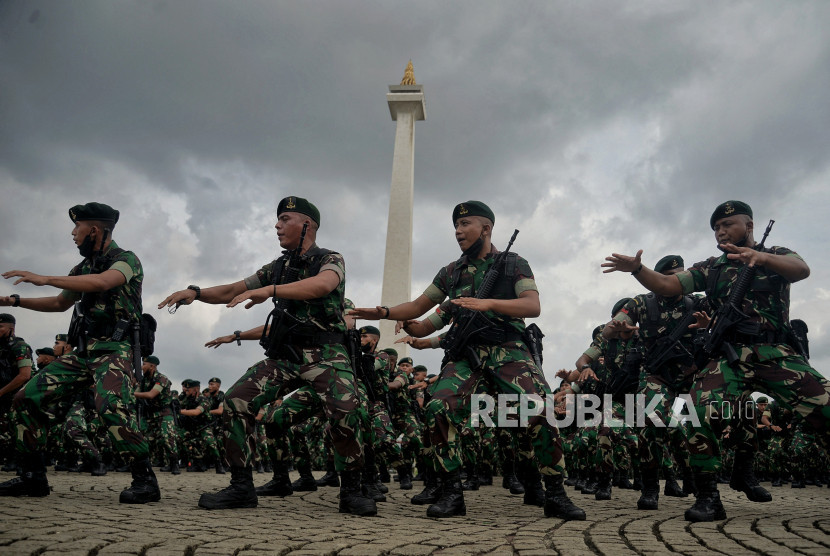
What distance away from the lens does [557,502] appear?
4.80m

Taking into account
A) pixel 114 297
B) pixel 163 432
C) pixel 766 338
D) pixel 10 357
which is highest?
pixel 114 297

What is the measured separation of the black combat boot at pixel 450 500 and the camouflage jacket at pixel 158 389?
9.00m

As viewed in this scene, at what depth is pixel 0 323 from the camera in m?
8.73

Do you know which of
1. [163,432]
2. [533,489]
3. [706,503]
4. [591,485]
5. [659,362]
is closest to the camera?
[706,503]

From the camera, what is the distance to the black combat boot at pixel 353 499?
15.9 ft

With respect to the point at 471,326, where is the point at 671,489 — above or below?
below

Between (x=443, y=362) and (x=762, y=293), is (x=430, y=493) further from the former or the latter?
(x=762, y=293)

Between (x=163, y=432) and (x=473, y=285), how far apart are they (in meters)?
9.71

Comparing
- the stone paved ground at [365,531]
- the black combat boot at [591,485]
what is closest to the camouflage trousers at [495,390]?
the stone paved ground at [365,531]

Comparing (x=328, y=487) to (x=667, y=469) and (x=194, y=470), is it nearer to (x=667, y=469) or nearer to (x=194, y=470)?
(x=667, y=469)

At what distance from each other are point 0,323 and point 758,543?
941cm

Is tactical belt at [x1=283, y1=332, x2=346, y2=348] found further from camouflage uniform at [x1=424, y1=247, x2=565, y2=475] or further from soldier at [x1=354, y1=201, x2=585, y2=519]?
camouflage uniform at [x1=424, y1=247, x2=565, y2=475]

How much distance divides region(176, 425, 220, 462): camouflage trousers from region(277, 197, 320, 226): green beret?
33.1 ft

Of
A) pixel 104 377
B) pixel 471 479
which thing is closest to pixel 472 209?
pixel 104 377
